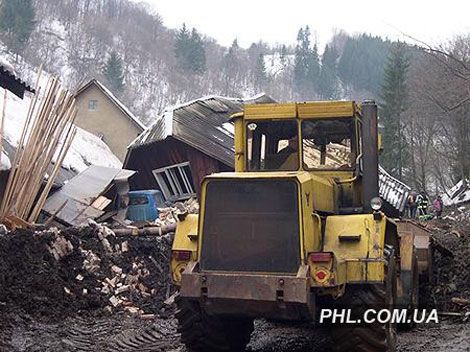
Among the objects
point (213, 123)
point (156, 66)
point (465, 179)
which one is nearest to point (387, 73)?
point (465, 179)

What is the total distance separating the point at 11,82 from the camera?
14922 mm

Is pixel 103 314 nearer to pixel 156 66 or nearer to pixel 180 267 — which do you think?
pixel 180 267

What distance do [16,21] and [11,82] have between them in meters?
56.7

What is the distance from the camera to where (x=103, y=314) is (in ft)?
34.4

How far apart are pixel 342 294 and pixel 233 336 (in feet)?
5.43

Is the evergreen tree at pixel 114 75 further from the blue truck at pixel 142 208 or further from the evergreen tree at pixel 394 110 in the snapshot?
the blue truck at pixel 142 208

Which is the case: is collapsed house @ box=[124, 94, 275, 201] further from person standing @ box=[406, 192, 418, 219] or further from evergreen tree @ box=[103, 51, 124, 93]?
evergreen tree @ box=[103, 51, 124, 93]

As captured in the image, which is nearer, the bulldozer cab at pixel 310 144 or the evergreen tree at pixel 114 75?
the bulldozer cab at pixel 310 144

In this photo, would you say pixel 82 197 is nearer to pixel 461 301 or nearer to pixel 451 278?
pixel 451 278

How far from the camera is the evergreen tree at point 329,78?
10100 centimetres

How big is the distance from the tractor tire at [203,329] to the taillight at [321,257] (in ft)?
4.84

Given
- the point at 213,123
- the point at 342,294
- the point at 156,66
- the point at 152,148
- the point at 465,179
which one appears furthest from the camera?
the point at 156,66

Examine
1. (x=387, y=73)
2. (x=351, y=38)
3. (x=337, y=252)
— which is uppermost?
(x=351, y=38)

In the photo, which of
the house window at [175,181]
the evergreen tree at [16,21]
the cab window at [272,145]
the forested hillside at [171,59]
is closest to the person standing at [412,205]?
the house window at [175,181]
